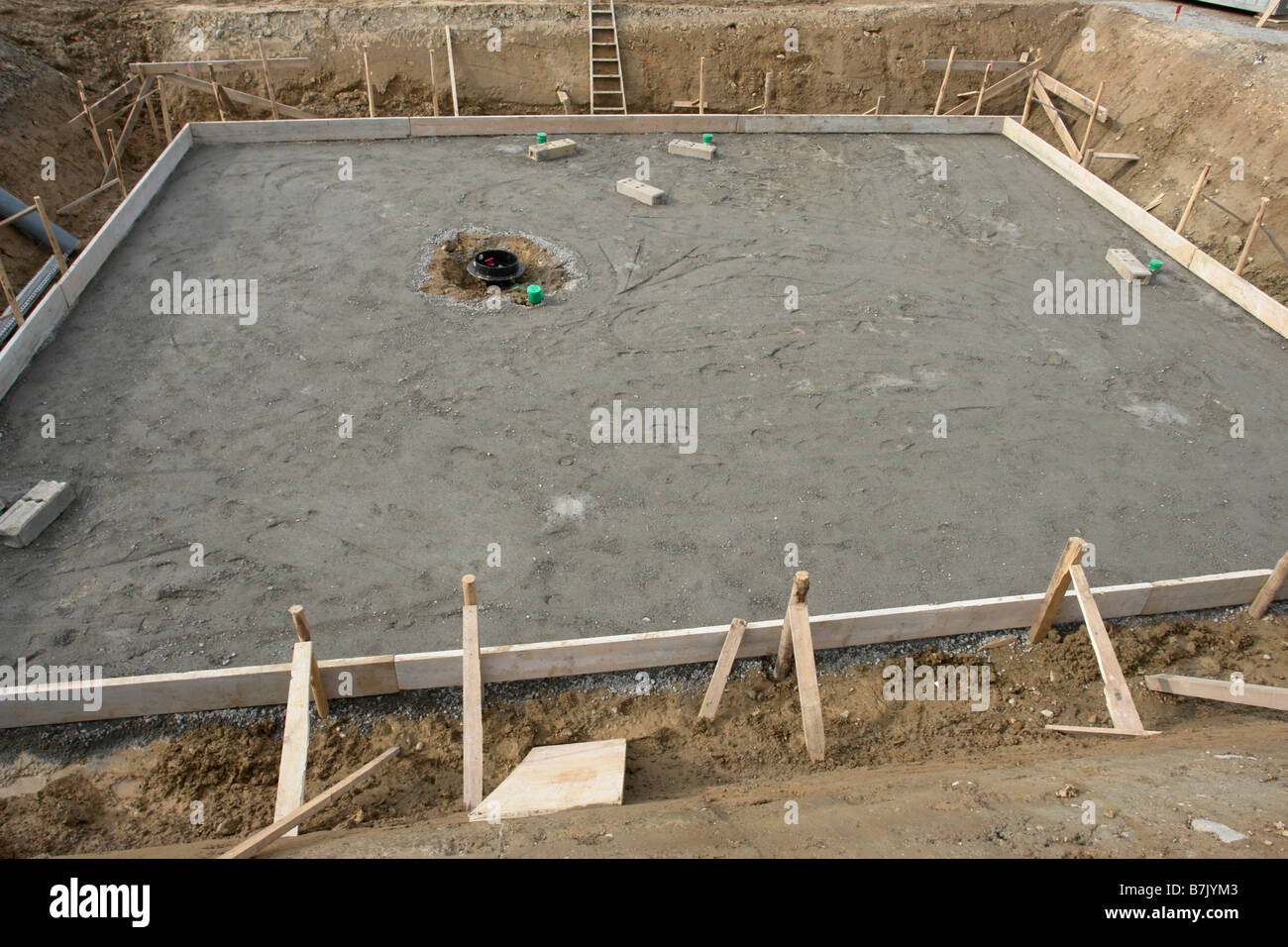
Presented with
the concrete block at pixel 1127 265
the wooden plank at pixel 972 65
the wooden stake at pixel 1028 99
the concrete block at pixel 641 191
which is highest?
the wooden plank at pixel 972 65

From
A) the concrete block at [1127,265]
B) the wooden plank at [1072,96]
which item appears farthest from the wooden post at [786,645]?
the wooden plank at [1072,96]

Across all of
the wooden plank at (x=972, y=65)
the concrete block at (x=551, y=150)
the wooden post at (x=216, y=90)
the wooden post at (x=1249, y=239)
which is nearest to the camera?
the wooden post at (x=1249, y=239)

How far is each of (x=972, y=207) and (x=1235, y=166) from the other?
3.80 metres

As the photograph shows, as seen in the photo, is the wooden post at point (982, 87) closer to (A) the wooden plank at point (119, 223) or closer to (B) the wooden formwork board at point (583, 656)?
(B) the wooden formwork board at point (583, 656)

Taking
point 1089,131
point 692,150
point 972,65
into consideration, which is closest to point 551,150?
point 692,150

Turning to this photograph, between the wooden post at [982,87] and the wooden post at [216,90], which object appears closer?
the wooden post at [216,90]

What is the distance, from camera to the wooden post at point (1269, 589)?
A: 617 centimetres

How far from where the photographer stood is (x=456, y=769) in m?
5.30

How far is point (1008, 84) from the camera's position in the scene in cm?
1483

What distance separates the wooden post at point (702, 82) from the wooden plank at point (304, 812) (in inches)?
488

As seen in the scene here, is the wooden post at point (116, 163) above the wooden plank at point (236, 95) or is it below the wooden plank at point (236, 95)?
below

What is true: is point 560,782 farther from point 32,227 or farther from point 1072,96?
point 1072,96

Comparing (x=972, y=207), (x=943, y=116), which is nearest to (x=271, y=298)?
(x=972, y=207)

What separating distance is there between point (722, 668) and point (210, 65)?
1354cm
